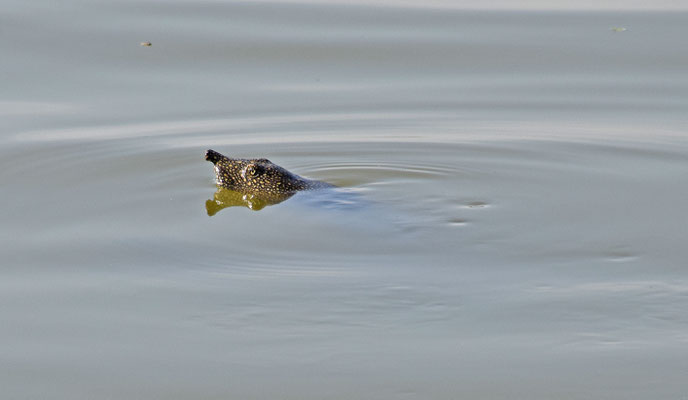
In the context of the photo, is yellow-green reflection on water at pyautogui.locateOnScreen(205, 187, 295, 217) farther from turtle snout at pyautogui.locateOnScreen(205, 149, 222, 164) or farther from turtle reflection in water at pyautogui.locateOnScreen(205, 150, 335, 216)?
turtle snout at pyautogui.locateOnScreen(205, 149, 222, 164)

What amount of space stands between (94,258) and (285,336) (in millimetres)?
1285

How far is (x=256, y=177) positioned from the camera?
5.77 m

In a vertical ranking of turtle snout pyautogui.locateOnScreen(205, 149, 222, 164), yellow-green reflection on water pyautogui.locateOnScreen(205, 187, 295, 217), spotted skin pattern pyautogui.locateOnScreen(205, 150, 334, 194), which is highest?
turtle snout pyautogui.locateOnScreen(205, 149, 222, 164)

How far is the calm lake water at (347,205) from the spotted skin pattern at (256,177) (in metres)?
0.16

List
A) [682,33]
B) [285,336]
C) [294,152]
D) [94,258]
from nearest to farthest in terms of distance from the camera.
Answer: [285,336] → [94,258] → [294,152] → [682,33]

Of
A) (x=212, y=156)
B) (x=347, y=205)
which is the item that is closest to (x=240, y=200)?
(x=212, y=156)

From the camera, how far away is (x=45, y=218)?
5207 mm

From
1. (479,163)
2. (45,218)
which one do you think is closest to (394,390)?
(45,218)

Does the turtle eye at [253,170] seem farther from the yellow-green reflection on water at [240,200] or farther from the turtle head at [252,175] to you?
the yellow-green reflection on water at [240,200]

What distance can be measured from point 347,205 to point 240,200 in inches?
27.6

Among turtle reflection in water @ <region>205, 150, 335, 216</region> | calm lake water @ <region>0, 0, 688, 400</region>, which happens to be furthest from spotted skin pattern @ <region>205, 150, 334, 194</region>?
calm lake water @ <region>0, 0, 688, 400</region>

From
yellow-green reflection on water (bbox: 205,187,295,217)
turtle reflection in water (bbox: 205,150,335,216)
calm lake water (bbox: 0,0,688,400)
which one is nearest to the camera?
calm lake water (bbox: 0,0,688,400)

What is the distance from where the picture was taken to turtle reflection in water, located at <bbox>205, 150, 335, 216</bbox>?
573 centimetres

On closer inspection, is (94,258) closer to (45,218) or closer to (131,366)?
(45,218)
